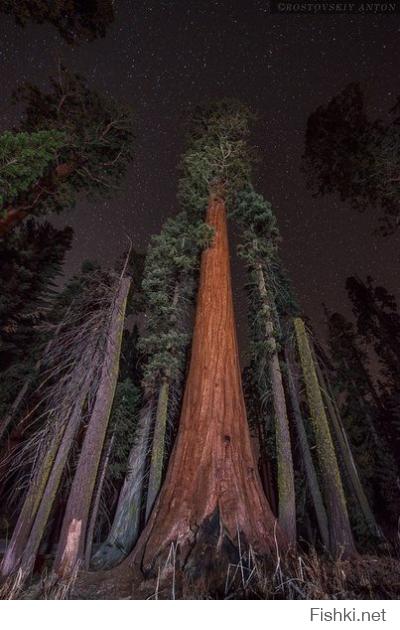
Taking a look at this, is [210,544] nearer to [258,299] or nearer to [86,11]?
[258,299]

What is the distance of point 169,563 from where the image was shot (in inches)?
198

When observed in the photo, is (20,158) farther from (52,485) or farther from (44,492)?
(44,492)

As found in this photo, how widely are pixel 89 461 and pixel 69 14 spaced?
11.2 m

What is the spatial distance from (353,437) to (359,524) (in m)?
8.04

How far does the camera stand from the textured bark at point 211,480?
527 cm

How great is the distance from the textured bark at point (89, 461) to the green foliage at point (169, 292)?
6.65ft

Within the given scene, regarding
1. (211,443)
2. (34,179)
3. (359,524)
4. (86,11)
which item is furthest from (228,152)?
(359,524)

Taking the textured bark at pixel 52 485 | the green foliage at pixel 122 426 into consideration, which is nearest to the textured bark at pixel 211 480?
the textured bark at pixel 52 485

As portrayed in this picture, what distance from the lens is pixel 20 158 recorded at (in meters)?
6.74

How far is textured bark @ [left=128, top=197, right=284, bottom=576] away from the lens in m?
5.27

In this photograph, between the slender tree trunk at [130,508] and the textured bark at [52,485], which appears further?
the slender tree trunk at [130,508]

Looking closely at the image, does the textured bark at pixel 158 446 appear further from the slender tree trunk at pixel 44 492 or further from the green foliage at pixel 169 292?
the slender tree trunk at pixel 44 492

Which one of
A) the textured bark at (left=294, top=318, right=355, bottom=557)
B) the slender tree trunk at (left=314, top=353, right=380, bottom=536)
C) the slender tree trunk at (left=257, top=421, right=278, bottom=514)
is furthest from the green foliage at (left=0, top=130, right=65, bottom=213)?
the slender tree trunk at (left=257, top=421, right=278, bottom=514)
